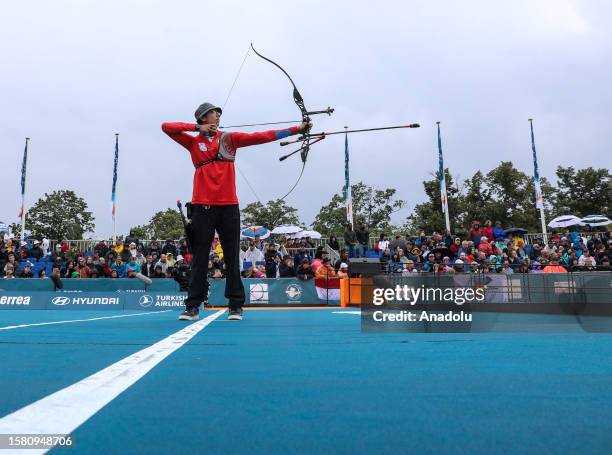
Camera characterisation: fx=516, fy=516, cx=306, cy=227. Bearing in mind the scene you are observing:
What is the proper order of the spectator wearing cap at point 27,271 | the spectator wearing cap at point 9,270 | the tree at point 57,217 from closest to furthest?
the spectator wearing cap at point 9,270 → the spectator wearing cap at point 27,271 → the tree at point 57,217

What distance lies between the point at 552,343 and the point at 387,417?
1.74 m

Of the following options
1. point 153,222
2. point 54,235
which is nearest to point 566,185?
point 153,222

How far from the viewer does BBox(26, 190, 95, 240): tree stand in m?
60.4

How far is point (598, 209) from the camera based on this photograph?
63750 millimetres

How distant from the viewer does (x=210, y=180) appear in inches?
201

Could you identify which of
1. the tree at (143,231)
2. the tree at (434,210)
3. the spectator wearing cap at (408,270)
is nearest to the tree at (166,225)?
the tree at (143,231)

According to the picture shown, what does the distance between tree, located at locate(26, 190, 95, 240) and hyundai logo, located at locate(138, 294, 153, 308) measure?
5131 centimetres

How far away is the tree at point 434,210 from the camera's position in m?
47.5

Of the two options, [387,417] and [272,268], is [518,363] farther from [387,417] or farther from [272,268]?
[272,268]

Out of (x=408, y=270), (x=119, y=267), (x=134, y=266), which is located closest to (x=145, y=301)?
(x=134, y=266)

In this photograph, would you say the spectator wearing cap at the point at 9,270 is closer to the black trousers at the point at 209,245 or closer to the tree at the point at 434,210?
the black trousers at the point at 209,245

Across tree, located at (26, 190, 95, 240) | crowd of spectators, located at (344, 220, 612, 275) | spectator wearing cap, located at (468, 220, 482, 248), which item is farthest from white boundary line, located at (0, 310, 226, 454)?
tree, located at (26, 190, 95, 240)

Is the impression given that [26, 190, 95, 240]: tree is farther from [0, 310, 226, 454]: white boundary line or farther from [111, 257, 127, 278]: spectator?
[0, 310, 226, 454]: white boundary line

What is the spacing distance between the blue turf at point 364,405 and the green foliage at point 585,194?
67.7 meters
